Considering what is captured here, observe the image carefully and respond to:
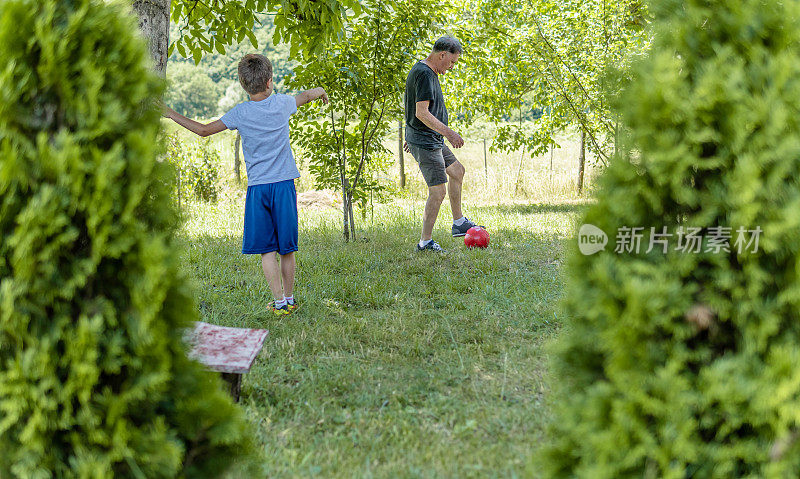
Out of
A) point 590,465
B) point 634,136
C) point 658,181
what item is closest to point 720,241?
point 658,181

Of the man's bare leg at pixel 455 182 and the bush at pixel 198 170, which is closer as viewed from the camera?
the man's bare leg at pixel 455 182

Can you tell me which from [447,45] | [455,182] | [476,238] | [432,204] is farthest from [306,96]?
[476,238]

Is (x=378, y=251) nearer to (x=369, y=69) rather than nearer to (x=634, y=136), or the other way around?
(x=369, y=69)

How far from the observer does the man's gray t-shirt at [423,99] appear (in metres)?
6.40

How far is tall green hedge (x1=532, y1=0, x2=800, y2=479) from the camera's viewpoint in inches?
62.9

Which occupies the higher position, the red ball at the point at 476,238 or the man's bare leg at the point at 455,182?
the man's bare leg at the point at 455,182

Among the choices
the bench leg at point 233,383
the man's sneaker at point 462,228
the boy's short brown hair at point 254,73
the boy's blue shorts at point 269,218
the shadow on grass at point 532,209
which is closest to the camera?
the bench leg at point 233,383

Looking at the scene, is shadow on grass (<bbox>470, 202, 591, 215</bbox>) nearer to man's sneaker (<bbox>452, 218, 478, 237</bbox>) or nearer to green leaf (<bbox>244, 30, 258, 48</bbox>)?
man's sneaker (<bbox>452, 218, 478, 237</bbox>)

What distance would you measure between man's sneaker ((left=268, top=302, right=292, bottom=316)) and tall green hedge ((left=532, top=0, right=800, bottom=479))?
10.8ft

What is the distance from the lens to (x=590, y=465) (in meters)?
1.81

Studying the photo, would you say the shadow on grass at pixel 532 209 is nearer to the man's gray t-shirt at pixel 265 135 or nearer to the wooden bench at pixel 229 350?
the man's gray t-shirt at pixel 265 135
